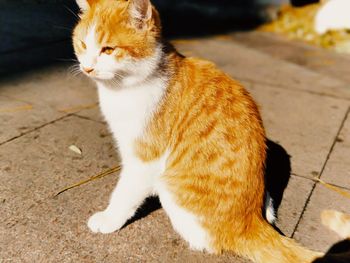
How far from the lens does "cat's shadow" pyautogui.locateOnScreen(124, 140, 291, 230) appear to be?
9.87 ft

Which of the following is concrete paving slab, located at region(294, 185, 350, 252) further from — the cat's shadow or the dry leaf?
the dry leaf

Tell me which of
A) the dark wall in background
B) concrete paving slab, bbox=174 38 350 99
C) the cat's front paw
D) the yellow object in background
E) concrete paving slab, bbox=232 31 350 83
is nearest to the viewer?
the cat's front paw

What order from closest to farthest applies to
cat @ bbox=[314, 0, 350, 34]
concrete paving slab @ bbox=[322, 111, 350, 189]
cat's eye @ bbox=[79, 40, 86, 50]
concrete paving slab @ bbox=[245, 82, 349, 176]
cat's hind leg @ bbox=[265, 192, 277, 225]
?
cat's eye @ bbox=[79, 40, 86, 50] < cat's hind leg @ bbox=[265, 192, 277, 225] < concrete paving slab @ bbox=[322, 111, 350, 189] < concrete paving slab @ bbox=[245, 82, 349, 176] < cat @ bbox=[314, 0, 350, 34]

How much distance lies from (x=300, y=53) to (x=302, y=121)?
294cm

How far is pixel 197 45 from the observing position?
698 cm

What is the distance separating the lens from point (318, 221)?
2.97 meters

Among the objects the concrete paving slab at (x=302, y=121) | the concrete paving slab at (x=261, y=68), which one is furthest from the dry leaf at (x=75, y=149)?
the concrete paving slab at (x=261, y=68)

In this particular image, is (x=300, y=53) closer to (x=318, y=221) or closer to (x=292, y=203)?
(x=292, y=203)

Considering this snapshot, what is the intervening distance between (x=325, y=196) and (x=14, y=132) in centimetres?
286

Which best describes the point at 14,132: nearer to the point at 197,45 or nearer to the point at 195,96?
the point at 195,96

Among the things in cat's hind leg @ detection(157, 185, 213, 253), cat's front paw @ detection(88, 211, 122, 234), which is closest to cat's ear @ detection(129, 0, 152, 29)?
cat's hind leg @ detection(157, 185, 213, 253)

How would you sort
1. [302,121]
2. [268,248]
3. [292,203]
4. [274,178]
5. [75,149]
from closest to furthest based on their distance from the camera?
[268,248], [292,203], [274,178], [75,149], [302,121]

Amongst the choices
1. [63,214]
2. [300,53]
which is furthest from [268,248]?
[300,53]

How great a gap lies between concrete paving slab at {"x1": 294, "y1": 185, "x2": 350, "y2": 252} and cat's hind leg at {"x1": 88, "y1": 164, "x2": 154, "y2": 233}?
1.15m
